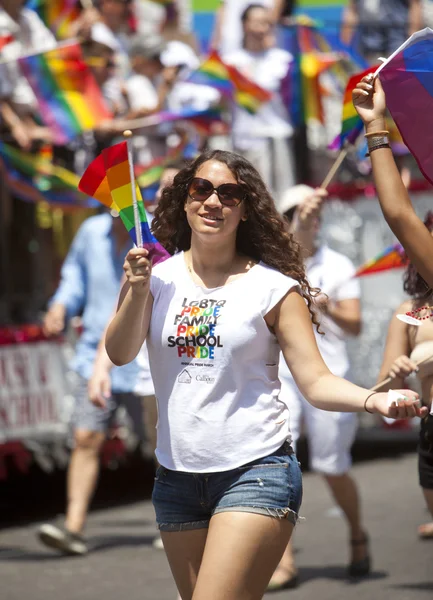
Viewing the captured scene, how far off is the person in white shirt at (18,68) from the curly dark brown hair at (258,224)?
5.06 m

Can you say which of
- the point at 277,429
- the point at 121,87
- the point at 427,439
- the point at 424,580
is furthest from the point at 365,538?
the point at 121,87

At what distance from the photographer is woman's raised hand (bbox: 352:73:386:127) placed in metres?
3.99

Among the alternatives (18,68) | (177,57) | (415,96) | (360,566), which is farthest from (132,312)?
(177,57)

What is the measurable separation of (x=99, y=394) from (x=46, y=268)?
3741 mm

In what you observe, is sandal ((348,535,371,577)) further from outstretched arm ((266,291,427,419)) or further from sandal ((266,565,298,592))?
outstretched arm ((266,291,427,419))

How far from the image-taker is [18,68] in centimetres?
951

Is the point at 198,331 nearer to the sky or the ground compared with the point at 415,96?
nearer to the ground

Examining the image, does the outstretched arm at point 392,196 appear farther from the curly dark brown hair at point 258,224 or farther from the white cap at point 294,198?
the white cap at point 294,198

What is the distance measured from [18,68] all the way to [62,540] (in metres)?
3.76

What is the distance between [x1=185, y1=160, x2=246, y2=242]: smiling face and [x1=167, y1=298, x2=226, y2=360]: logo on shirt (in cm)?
24

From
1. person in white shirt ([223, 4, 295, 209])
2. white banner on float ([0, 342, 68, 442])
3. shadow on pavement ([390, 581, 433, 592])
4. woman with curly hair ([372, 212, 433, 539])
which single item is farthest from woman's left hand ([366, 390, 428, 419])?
person in white shirt ([223, 4, 295, 209])

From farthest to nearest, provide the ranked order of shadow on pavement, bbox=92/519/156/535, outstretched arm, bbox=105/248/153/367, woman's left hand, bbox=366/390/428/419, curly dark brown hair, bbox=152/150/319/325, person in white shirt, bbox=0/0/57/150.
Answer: person in white shirt, bbox=0/0/57/150, shadow on pavement, bbox=92/519/156/535, curly dark brown hair, bbox=152/150/319/325, outstretched arm, bbox=105/248/153/367, woman's left hand, bbox=366/390/428/419

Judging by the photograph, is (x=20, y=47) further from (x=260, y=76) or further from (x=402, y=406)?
(x=402, y=406)

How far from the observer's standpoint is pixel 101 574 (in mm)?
7211
